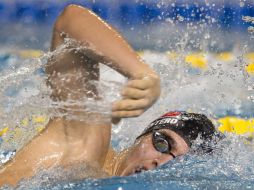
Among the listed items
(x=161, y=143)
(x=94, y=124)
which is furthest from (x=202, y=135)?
(x=94, y=124)

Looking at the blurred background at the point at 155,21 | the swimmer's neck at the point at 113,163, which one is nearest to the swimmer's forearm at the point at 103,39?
the swimmer's neck at the point at 113,163

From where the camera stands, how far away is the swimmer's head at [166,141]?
1.98m

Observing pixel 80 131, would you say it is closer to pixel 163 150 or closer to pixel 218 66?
pixel 163 150

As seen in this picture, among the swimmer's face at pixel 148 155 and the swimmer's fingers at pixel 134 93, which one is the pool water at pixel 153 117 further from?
the swimmer's fingers at pixel 134 93

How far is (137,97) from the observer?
1452 mm

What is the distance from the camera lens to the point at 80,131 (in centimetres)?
187

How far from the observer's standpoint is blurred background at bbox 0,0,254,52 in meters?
4.37

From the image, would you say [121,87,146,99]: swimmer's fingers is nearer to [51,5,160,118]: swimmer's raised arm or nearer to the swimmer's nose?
[51,5,160,118]: swimmer's raised arm

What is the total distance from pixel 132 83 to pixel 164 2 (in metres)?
3.01

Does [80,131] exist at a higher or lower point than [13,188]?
higher

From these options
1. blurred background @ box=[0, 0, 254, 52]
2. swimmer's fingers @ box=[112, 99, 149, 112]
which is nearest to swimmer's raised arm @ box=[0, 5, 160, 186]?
swimmer's fingers @ box=[112, 99, 149, 112]

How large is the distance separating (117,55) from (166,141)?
0.54 m

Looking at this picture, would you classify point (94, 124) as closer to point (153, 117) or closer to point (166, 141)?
point (166, 141)

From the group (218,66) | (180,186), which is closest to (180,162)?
(180,186)
